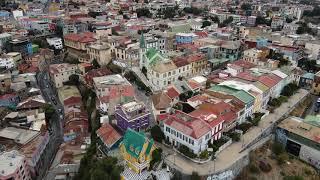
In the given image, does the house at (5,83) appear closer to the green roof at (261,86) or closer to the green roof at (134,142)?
the green roof at (134,142)

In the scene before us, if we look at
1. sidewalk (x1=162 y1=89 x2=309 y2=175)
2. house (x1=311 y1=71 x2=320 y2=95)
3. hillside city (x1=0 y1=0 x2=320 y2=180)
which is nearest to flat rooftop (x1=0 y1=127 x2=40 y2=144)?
hillside city (x1=0 y1=0 x2=320 y2=180)

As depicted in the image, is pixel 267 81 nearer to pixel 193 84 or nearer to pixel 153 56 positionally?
pixel 193 84

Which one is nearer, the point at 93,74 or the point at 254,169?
the point at 254,169

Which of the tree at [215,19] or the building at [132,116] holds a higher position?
the tree at [215,19]

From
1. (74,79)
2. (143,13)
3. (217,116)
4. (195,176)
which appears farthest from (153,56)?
(143,13)

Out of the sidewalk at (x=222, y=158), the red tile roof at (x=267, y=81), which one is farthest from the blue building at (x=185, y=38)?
the sidewalk at (x=222, y=158)

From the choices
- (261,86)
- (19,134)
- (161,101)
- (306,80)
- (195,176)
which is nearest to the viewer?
(195,176)

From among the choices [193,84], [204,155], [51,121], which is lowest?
[51,121]

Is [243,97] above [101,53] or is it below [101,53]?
below
